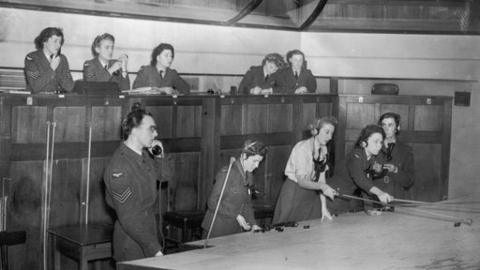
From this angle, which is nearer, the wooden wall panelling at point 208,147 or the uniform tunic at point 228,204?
the uniform tunic at point 228,204

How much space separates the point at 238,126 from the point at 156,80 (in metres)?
0.98

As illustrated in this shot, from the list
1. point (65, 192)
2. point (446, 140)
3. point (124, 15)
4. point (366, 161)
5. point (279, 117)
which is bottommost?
point (65, 192)

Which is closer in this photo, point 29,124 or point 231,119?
point 29,124

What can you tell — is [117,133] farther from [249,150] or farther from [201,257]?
[201,257]

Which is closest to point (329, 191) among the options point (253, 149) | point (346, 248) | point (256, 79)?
point (253, 149)

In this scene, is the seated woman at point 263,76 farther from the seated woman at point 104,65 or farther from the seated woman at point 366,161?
the seated woman at point 366,161

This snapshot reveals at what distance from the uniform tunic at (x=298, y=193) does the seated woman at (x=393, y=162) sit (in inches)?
23.9

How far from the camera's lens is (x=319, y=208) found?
264 inches

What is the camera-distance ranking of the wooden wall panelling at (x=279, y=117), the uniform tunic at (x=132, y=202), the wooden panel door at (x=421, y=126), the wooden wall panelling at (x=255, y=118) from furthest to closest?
the wooden panel door at (x=421, y=126), the wooden wall panelling at (x=279, y=117), the wooden wall panelling at (x=255, y=118), the uniform tunic at (x=132, y=202)

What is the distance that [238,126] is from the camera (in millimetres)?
8070

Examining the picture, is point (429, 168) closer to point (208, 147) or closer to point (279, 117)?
point (279, 117)

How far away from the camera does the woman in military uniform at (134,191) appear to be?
15.3ft

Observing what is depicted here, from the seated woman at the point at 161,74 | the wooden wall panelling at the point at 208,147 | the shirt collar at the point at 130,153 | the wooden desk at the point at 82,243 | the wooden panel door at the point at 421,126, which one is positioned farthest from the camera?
the wooden panel door at the point at 421,126

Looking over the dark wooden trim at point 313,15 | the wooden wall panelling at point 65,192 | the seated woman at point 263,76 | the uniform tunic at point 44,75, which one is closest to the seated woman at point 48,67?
the uniform tunic at point 44,75
